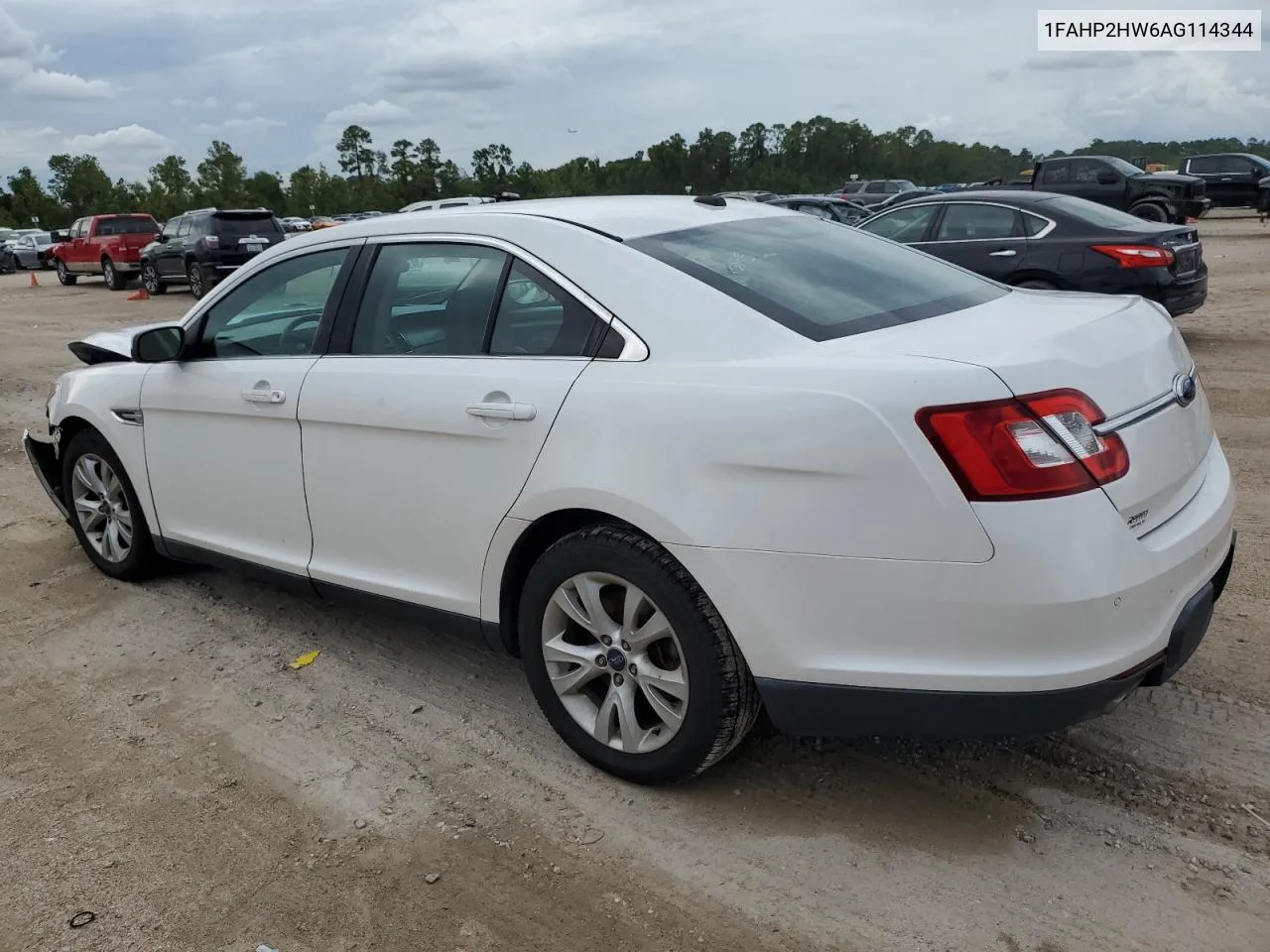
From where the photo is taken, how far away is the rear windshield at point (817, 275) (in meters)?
2.85

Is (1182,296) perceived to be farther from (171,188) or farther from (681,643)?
(171,188)

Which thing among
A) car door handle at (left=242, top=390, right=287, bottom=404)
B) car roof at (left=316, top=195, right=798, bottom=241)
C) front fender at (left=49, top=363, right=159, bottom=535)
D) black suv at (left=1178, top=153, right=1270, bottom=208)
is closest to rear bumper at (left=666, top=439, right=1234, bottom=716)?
car roof at (left=316, top=195, right=798, bottom=241)

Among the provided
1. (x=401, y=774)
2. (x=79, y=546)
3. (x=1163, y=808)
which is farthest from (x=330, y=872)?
(x=79, y=546)

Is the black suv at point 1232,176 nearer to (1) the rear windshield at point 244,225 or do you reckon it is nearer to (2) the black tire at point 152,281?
(1) the rear windshield at point 244,225

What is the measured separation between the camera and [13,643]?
4.30 metres

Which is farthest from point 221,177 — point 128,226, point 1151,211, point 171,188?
point 1151,211

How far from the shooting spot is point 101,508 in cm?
480

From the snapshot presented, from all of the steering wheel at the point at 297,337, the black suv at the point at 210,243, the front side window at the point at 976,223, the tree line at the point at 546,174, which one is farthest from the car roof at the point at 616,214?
the tree line at the point at 546,174

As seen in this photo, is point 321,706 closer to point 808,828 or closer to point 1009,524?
point 808,828

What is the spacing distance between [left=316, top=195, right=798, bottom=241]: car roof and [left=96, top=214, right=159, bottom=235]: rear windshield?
2405 cm

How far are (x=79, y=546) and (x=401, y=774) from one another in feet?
10.8

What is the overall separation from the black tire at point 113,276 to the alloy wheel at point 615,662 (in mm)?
24710

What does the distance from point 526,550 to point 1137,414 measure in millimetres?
1700

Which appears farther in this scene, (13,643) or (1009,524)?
(13,643)
